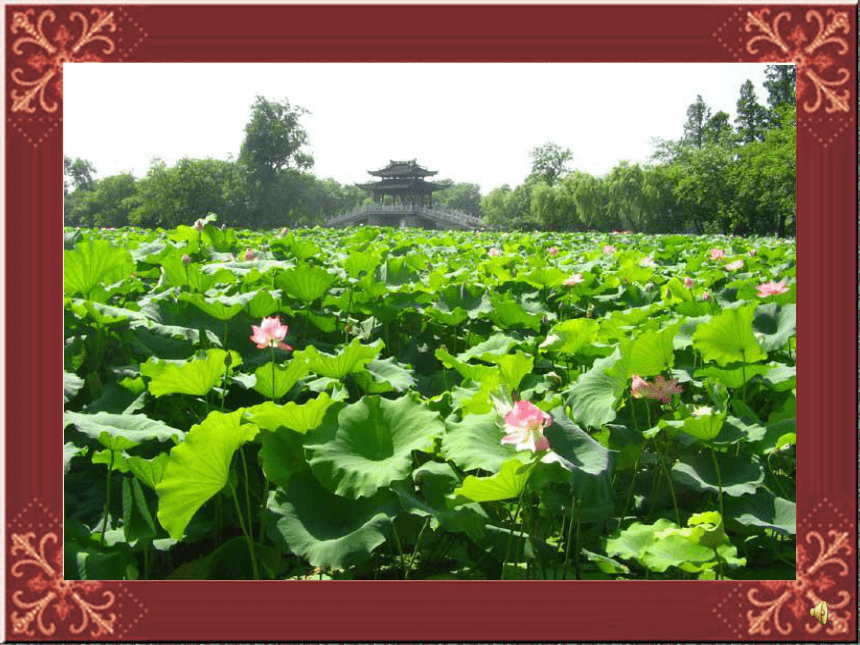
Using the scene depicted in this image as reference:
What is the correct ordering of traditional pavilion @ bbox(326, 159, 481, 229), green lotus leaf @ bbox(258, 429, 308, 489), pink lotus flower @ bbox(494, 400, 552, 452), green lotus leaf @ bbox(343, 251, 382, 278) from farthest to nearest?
1. traditional pavilion @ bbox(326, 159, 481, 229)
2. green lotus leaf @ bbox(343, 251, 382, 278)
3. green lotus leaf @ bbox(258, 429, 308, 489)
4. pink lotus flower @ bbox(494, 400, 552, 452)

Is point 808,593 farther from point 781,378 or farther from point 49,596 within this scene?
point 49,596

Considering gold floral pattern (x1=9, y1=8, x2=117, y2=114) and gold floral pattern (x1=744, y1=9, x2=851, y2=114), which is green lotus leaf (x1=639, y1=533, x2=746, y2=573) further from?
Result: gold floral pattern (x1=9, y1=8, x2=117, y2=114)

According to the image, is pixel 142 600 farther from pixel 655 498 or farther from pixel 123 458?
pixel 655 498

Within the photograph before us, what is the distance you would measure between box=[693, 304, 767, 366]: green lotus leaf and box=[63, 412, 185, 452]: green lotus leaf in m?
1.01

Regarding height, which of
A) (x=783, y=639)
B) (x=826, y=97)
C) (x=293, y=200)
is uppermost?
(x=293, y=200)

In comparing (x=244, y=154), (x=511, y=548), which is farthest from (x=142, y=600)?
(x=244, y=154)

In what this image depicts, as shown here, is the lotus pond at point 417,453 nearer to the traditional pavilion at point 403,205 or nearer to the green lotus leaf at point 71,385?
the green lotus leaf at point 71,385

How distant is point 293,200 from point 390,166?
5.15m

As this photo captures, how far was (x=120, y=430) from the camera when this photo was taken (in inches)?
43.7

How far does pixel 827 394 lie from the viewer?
1161 millimetres

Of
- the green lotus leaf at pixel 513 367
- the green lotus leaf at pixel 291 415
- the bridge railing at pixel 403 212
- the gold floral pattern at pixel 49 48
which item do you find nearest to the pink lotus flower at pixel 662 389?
the green lotus leaf at pixel 513 367

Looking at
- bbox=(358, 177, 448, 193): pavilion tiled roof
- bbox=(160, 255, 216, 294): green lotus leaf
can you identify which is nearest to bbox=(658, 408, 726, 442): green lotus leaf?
bbox=(160, 255, 216, 294): green lotus leaf

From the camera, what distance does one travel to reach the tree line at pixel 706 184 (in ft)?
12.1

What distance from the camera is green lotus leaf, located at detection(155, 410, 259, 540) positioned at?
988 mm
